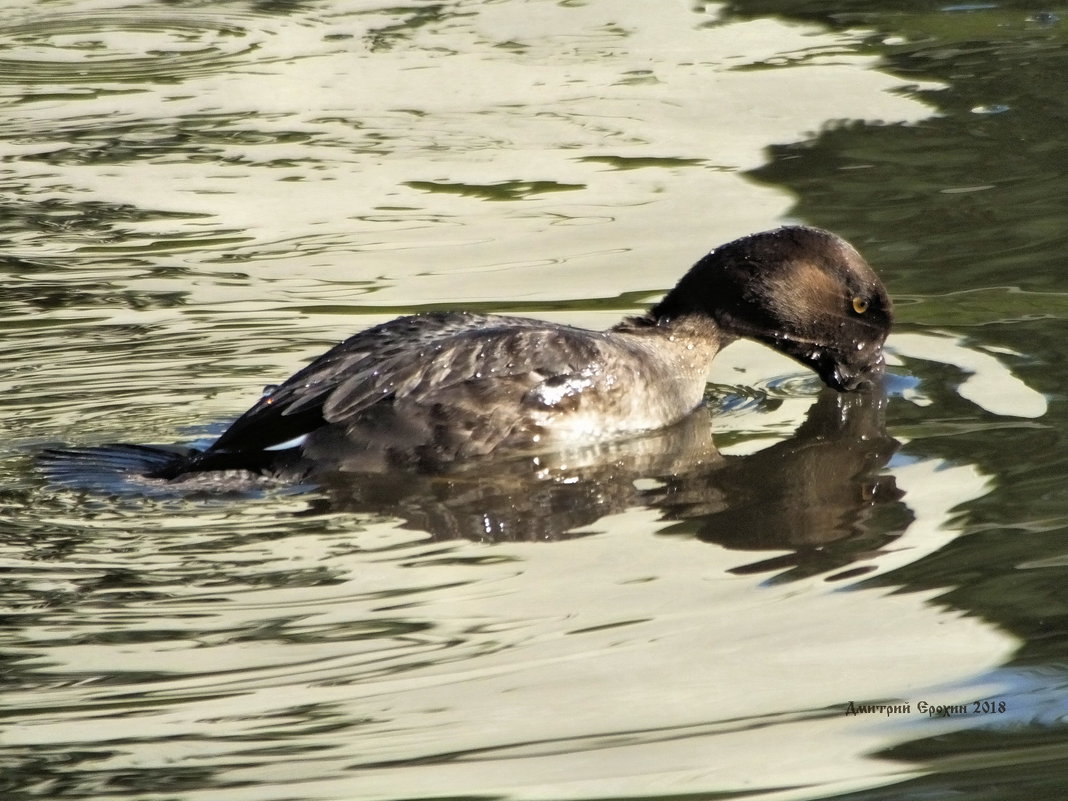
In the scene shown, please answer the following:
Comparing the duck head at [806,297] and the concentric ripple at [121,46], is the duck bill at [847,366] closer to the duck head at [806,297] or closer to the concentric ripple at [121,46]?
the duck head at [806,297]

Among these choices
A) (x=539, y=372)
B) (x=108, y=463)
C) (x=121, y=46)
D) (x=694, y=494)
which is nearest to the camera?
(x=694, y=494)

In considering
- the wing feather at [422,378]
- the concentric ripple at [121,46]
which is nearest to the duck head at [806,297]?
the wing feather at [422,378]

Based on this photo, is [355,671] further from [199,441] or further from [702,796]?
[199,441]

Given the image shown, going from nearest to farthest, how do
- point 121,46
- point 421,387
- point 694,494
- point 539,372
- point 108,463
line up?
1. point 694,494
2. point 108,463
3. point 421,387
4. point 539,372
5. point 121,46

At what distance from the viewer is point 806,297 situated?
26.6 ft

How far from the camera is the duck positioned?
6.98 m

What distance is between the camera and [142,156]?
11.3m

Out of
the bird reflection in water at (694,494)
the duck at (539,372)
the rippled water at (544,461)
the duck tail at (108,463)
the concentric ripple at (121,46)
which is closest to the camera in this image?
the rippled water at (544,461)

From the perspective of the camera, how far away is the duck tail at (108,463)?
680 cm

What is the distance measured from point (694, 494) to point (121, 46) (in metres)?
8.63

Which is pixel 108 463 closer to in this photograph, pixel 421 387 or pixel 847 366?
pixel 421 387

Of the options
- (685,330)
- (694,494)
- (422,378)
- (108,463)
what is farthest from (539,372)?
(108,463)

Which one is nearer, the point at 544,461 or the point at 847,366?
the point at 544,461

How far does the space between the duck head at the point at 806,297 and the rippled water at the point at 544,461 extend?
0.24m
